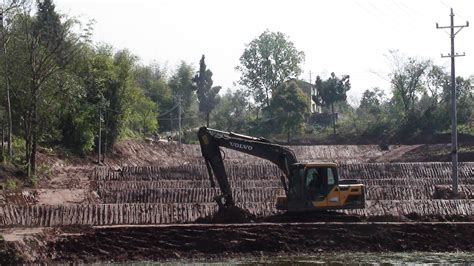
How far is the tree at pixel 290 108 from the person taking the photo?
76.6 metres

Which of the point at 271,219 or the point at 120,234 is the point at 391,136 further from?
the point at 120,234

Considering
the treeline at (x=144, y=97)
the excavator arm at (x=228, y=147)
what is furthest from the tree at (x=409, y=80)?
the excavator arm at (x=228, y=147)

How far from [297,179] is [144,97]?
4097 cm

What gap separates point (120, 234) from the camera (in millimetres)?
24578

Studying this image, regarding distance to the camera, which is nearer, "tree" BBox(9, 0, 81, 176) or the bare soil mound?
the bare soil mound

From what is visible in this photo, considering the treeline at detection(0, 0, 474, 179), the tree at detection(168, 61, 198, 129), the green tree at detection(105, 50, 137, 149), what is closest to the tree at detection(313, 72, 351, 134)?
the treeline at detection(0, 0, 474, 179)

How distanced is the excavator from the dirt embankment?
1493 millimetres

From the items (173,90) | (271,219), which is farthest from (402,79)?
(271,219)

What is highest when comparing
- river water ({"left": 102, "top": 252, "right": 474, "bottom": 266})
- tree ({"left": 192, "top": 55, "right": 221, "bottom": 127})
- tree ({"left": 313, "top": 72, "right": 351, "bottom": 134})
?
tree ({"left": 192, "top": 55, "right": 221, "bottom": 127})

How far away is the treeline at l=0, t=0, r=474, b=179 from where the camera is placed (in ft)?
138

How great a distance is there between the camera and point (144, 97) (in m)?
67.1

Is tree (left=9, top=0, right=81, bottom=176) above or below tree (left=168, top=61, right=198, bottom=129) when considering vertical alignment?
below

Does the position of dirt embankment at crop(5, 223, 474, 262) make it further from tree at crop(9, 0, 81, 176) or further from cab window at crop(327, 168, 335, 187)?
tree at crop(9, 0, 81, 176)

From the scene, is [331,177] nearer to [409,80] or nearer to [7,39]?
[7,39]
